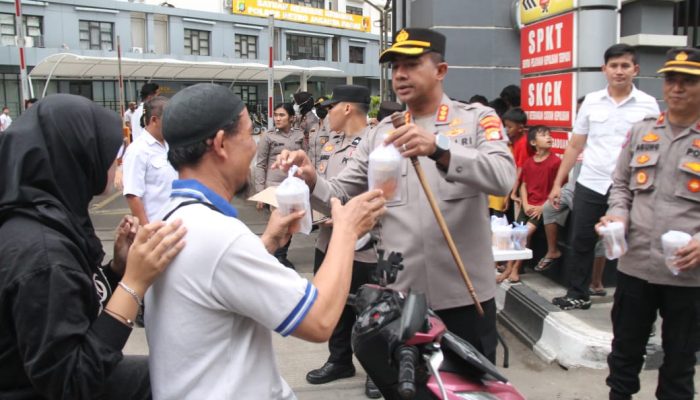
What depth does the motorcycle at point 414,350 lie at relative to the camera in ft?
6.06

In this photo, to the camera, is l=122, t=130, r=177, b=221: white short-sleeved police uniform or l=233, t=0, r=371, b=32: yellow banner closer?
l=122, t=130, r=177, b=221: white short-sleeved police uniform

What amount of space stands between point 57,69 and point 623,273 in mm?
25936

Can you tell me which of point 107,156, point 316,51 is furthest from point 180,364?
point 316,51

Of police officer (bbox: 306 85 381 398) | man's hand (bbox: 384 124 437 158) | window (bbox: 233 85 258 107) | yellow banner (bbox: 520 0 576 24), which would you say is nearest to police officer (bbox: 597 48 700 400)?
man's hand (bbox: 384 124 437 158)

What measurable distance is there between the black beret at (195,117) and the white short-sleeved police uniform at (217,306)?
0.14m

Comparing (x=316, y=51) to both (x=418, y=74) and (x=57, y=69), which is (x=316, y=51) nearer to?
(x=57, y=69)

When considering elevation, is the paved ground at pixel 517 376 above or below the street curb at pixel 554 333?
below

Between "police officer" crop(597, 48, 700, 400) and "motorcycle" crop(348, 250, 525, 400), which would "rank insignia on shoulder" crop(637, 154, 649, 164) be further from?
"motorcycle" crop(348, 250, 525, 400)

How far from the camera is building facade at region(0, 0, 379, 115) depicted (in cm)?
2978

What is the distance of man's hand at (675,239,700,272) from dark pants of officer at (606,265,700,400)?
21 cm

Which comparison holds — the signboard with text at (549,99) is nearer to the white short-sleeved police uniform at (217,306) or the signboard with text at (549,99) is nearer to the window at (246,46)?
the white short-sleeved police uniform at (217,306)

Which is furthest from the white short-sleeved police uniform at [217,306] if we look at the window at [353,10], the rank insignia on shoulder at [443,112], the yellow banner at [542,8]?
the window at [353,10]

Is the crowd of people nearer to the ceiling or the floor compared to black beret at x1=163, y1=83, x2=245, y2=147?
nearer to the floor

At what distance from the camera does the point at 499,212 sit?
21.4 feet
